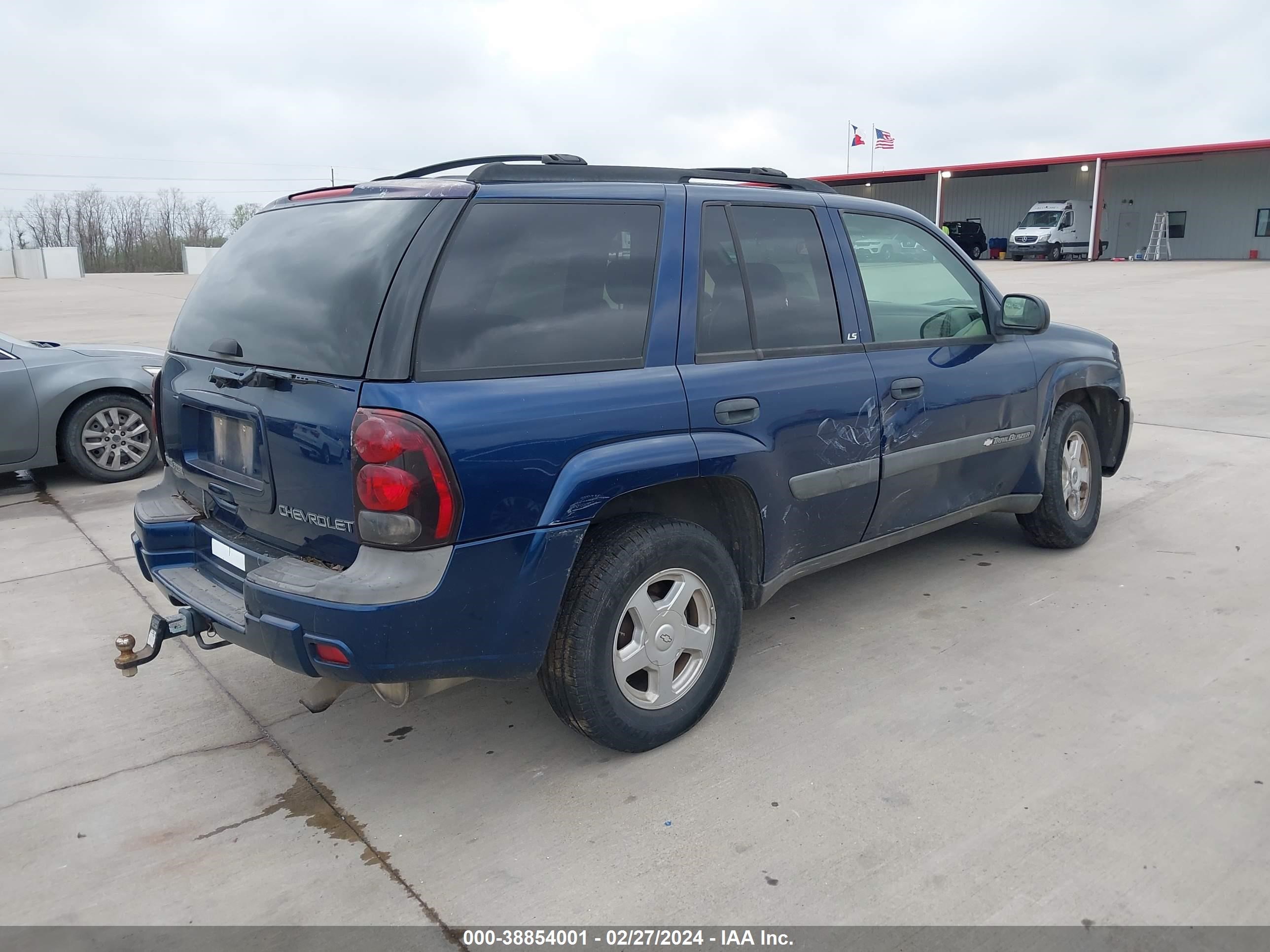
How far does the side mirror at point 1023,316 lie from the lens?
15.1 ft

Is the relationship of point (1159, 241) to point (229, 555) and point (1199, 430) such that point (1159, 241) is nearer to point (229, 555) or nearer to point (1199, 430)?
point (1199, 430)

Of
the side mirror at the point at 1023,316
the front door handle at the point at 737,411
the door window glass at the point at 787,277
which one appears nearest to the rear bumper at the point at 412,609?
the front door handle at the point at 737,411

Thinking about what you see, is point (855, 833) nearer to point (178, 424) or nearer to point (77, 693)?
point (178, 424)

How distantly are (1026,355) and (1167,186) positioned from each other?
43.1 meters

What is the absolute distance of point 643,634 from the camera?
3211 mm

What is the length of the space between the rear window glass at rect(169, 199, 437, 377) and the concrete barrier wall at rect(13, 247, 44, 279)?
63.8 meters

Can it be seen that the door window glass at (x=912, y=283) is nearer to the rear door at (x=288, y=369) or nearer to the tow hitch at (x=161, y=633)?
the rear door at (x=288, y=369)

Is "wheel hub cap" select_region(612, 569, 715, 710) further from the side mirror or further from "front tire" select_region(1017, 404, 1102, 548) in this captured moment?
"front tire" select_region(1017, 404, 1102, 548)

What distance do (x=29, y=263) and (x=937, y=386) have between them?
6894cm

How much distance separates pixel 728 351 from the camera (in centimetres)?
346

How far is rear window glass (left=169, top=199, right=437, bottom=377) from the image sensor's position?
9.28 ft

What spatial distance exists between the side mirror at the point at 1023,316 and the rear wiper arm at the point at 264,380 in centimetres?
317

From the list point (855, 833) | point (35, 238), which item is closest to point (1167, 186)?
point (855, 833)

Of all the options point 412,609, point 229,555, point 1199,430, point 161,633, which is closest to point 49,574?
point 161,633
